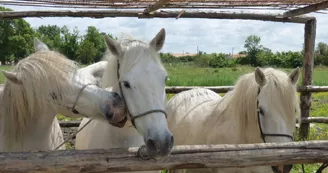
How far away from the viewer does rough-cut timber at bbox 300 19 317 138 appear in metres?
5.71

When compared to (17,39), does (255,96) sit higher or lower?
higher

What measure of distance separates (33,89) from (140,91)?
27.7 inches

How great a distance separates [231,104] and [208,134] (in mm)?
392

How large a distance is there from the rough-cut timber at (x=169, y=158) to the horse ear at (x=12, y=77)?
486 millimetres

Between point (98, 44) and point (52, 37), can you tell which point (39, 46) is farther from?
point (52, 37)

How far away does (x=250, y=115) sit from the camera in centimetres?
323

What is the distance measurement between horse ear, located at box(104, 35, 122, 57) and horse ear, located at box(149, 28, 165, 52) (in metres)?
0.23

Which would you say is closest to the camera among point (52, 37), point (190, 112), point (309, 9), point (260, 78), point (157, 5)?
point (260, 78)

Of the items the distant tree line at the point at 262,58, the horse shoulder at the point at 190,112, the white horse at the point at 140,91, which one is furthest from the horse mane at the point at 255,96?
the distant tree line at the point at 262,58

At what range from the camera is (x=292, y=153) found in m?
2.26

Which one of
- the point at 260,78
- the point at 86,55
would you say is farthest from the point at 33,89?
the point at 86,55

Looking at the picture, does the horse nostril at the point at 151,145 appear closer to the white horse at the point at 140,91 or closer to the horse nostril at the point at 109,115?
the white horse at the point at 140,91

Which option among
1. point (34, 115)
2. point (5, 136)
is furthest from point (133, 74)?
point (5, 136)

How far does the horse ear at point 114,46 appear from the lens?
2455mm
